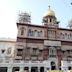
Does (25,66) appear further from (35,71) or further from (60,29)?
(60,29)

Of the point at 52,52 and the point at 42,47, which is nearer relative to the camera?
the point at 42,47

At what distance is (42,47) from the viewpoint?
88.5 ft

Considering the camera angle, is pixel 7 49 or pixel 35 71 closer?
pixel 35 71

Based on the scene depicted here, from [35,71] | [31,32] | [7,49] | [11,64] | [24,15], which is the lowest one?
[35,71]

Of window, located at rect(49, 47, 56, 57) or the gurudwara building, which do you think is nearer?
the gurudwara building

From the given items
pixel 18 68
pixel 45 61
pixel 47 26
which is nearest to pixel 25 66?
pixel 18 68

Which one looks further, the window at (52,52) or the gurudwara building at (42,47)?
the window at (52,52)

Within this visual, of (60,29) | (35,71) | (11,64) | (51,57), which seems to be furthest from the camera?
(60,29)

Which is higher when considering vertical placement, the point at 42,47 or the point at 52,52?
the point at 42,47

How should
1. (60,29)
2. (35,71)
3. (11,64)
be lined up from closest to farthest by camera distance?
(11,64) → (35,71) → (60,29)

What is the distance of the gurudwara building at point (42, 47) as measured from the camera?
24.3 metres

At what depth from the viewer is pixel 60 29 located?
2920 centimetres

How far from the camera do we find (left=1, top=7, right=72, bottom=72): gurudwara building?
24.3 m

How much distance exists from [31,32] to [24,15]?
5440 mm
